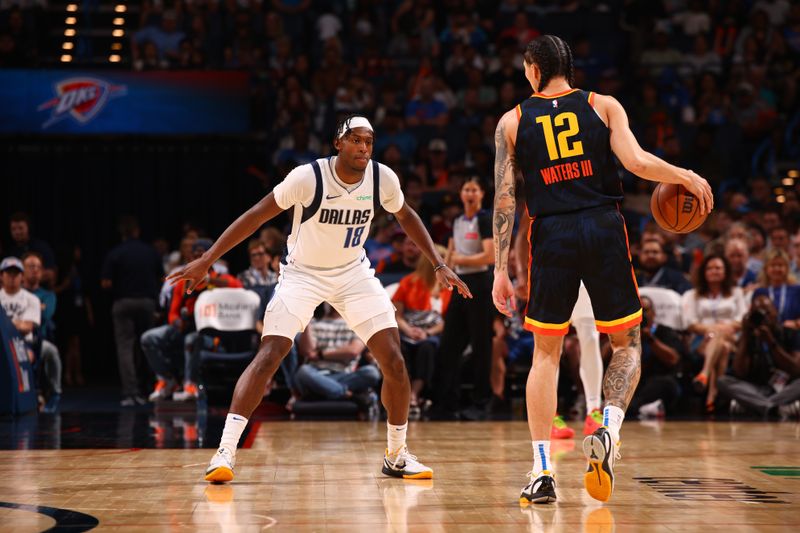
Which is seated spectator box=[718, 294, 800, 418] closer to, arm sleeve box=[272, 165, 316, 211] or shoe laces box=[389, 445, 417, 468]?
shoe laces box=[389, 445, 417, 468]

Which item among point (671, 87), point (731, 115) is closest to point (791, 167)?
point (731, 115)

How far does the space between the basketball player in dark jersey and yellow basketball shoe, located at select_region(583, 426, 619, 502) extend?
19 cm

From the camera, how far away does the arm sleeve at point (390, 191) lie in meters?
5.77

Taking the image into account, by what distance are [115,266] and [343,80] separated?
14.7 ft

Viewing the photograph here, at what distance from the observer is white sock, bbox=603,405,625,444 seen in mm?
4723

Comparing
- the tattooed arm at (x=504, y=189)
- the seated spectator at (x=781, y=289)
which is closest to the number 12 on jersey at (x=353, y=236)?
the tattooed arm at (x=504, y=189)

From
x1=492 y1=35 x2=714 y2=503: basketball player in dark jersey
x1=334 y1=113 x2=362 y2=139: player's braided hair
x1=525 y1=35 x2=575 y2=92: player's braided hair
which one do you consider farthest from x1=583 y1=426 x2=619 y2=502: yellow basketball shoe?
x1=334 y1=113 x2=362 y2=139: player's braided hair

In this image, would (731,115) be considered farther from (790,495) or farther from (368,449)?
(790,495)

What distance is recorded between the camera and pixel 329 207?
18.4ft

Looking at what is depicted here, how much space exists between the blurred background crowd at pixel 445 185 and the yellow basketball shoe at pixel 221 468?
420cm

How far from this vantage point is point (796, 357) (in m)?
9.79

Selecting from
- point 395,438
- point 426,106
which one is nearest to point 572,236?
point 395,438

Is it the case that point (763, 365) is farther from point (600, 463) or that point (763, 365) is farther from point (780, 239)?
point (600, 463)

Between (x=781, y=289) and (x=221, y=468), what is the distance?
6.63 meters
